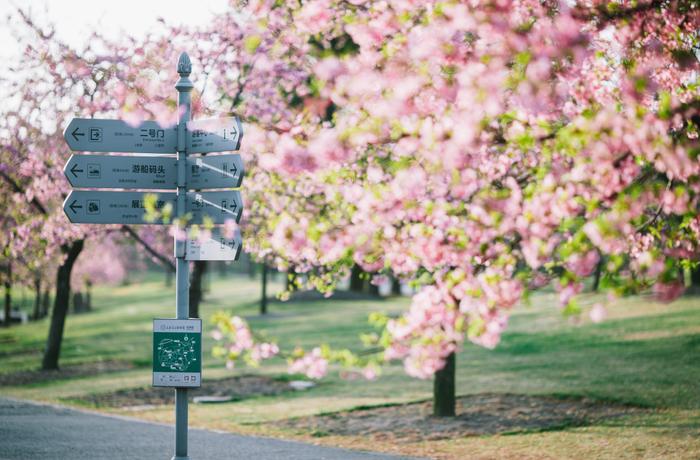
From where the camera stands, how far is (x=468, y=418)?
14117mm

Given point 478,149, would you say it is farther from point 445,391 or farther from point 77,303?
point 77,303

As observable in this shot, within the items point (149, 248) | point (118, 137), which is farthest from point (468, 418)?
point (149, 248)

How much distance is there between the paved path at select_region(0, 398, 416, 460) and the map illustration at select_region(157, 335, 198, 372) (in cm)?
349

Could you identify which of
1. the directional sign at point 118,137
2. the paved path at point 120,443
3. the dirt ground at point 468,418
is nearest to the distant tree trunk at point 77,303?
the paved path at point 120,443

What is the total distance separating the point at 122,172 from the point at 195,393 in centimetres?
1286

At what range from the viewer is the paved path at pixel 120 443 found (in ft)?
35.7

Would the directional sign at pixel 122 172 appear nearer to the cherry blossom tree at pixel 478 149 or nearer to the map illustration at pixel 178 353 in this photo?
the cherry blossom tree at pixel 478 149

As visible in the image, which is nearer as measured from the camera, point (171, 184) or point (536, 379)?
point (171, 184)

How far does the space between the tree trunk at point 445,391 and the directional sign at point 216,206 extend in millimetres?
7485

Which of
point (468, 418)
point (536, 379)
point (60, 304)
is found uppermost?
point (60, 304)

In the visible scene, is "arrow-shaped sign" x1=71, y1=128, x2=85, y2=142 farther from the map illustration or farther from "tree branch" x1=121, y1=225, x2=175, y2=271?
"tree branch" x1=121, y1=225, x2=175, y2=271

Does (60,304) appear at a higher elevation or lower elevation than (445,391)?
higher

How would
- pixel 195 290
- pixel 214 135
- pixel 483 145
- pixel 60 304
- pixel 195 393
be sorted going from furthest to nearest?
pixel 60 304 → pixel 195 393 → pixel 195 290 → pixel 214 135 → pixel 483 145

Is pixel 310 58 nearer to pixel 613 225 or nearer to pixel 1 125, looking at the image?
pixel 1 125
